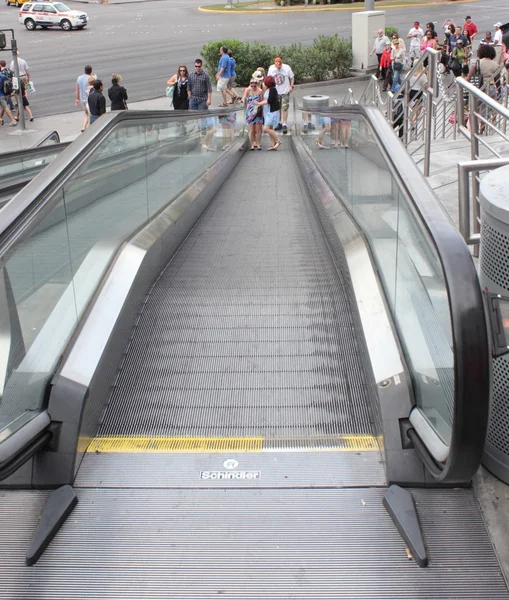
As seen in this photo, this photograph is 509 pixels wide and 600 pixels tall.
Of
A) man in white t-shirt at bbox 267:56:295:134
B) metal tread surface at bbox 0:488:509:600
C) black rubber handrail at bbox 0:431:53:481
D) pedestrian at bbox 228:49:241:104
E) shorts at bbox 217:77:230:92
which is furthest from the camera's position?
shorts at bbox 217:77:230:92

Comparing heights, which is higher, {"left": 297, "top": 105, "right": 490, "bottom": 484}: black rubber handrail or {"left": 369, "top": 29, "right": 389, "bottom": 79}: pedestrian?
{"left": 369, "top": 29, "right": 389, "bottom": 79}: pedestrian

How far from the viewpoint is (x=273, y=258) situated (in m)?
6.40

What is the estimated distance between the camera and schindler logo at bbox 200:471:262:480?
11.3ft

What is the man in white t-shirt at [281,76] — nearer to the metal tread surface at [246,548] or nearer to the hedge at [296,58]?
the hedge at [296,58]

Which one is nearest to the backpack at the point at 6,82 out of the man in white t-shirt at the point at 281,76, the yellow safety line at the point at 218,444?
the man in white t-shirt at the point at 281,76

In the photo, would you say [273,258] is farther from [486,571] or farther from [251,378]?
[486,571]

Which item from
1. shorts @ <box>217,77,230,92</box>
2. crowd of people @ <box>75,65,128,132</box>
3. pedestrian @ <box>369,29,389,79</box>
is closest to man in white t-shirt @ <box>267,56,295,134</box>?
crowd of people @ <box>75,65,128,132</box>

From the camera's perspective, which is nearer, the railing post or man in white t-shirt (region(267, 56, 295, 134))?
Result: the railing post

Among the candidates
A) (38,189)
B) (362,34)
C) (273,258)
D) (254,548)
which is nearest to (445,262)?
(254,548)

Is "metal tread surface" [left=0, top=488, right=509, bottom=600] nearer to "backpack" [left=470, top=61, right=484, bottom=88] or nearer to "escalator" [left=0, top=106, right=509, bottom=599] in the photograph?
"escalator" [left=0, top=106, right=509, bottom=599]

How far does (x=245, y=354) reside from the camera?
454 centimetres

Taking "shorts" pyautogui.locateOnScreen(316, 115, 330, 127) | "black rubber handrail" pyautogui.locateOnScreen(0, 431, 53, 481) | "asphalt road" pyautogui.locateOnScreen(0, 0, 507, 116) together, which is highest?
"asphalt road" pyautogui.locateOnScreen(0, 0, 507, 116)

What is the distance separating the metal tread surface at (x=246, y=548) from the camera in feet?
9.42

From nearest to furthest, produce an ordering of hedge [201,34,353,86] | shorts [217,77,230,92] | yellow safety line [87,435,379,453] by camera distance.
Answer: yellow safety line [87,435,379,453] → shorts [217,77,230,92] → hedge [201,34,353,86]
